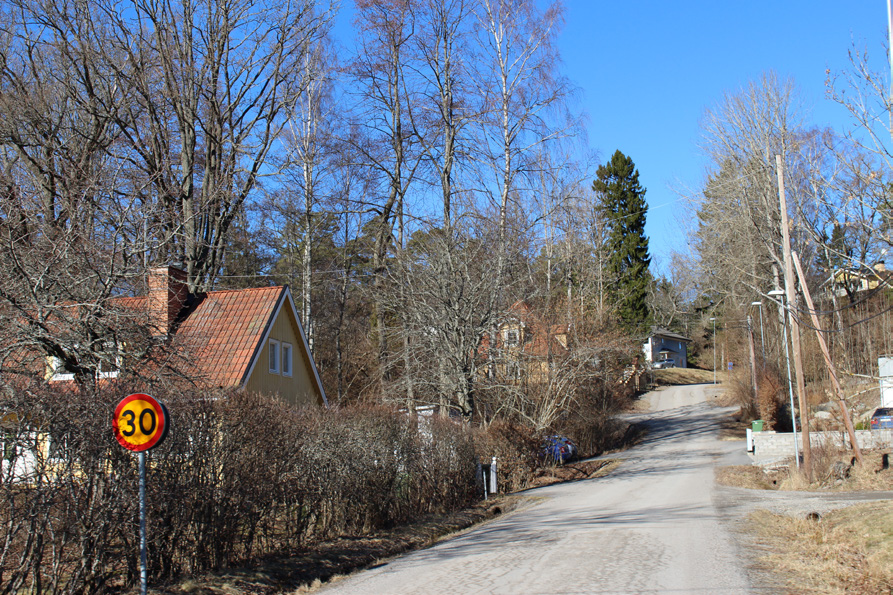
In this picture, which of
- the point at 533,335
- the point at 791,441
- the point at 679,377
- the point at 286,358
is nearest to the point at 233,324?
the point at 286,358

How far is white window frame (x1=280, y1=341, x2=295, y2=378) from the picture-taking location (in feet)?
78.8

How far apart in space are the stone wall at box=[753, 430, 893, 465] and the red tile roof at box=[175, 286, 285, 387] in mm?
18081

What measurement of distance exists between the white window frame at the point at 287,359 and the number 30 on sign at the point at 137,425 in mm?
16690

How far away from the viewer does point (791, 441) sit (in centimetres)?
2900

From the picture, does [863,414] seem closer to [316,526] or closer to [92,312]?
[316,526]

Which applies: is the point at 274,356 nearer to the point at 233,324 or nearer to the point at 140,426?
the point at 233,324

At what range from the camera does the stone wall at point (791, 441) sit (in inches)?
964

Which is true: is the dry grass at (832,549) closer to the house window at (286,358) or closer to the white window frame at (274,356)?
the white window frame at (274,356)

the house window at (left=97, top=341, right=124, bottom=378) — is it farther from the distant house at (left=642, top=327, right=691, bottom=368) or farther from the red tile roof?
the distant house at (left=642, top=327, right=691, bottom=368)

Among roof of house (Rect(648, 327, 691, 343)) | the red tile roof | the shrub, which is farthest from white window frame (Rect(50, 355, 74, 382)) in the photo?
roof of house (Rect(648, 327, 691, 343))

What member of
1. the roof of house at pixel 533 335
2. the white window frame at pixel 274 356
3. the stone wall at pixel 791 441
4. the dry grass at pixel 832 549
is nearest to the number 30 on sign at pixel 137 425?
the dry grass at pixel 832 549

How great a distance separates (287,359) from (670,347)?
67.5 m

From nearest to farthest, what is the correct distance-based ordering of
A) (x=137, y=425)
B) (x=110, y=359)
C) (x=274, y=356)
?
1. (x=137, y=425)
2. (x=110, y=359)
3. (x=274, y=356)

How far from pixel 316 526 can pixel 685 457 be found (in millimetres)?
23071
